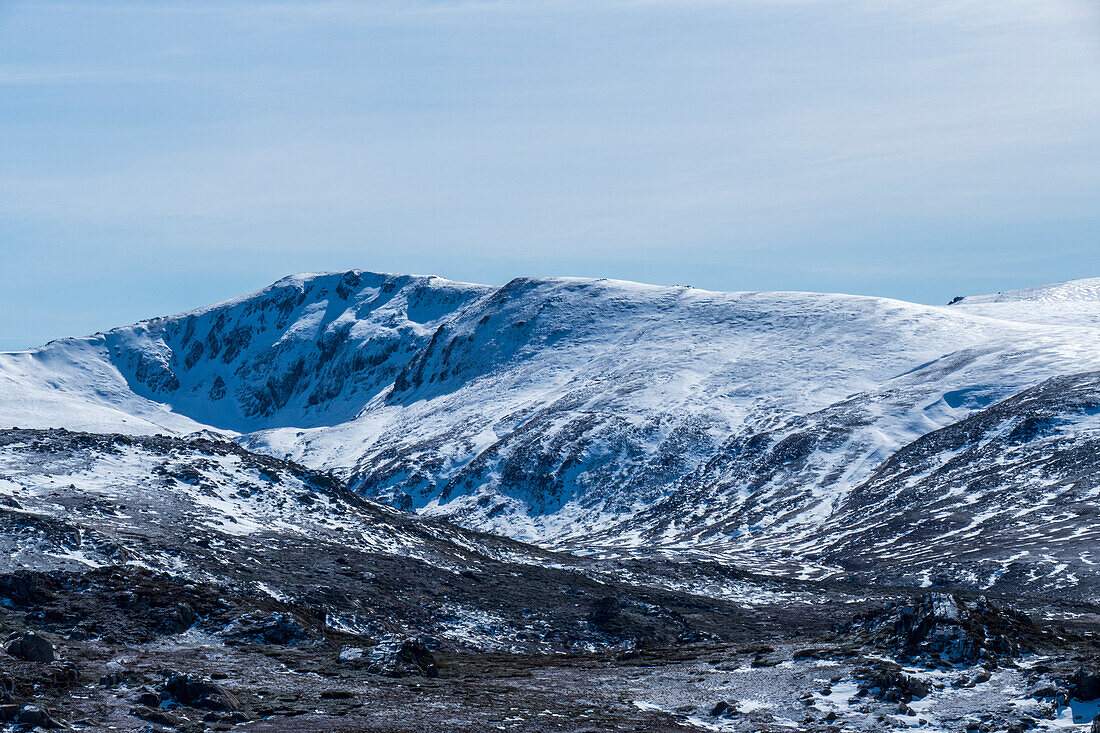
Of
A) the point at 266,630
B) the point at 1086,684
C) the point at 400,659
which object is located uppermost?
the point at 1086,684

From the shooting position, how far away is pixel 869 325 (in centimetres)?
19575

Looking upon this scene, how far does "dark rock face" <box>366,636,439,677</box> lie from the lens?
37844 mm

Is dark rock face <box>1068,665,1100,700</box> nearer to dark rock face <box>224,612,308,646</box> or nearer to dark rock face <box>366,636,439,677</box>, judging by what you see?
dark rock face <box>366,636,439,677</box>

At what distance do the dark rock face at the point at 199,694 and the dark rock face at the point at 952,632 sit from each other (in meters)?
22.2

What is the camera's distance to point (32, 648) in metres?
35.3

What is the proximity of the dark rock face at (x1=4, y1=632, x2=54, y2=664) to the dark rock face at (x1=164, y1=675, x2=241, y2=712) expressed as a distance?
21.5 feet

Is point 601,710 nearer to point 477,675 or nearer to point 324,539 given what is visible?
point 477,675

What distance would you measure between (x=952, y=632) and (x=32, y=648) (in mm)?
31229

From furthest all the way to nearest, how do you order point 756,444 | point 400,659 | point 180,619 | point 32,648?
point 756,444
point 180,619
point 400,659
point 32,648

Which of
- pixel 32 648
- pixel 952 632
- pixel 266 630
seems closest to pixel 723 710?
pixel 952 632

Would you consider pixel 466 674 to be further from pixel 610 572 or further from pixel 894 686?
pixel 610 572

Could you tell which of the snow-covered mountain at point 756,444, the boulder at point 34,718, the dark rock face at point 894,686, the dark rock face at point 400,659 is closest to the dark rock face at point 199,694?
the boulder at point 34,718

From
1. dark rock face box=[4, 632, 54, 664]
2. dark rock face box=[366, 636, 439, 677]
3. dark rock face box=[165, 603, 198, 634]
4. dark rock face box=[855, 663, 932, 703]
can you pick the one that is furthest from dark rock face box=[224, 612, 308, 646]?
dark rock face box=[855, 663, 932, 703]

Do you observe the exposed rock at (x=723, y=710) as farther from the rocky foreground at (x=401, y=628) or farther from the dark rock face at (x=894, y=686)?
the dark rock face at (x=894, y=686)
